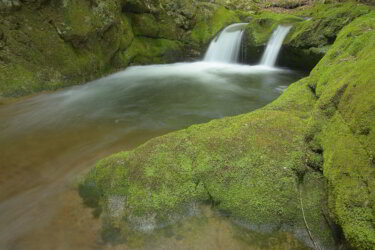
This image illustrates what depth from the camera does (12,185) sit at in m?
4.20

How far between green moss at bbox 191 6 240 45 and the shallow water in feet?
11.1

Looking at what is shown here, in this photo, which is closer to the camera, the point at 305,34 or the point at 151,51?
the point at 305,34

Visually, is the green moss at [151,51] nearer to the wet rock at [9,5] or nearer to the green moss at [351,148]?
the wet rock at [9,5]

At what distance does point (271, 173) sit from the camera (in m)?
3.23

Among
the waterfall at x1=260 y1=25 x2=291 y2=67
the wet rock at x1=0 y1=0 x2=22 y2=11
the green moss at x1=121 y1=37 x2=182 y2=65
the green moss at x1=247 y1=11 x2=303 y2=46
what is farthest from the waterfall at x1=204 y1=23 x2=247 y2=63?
the wet rock at x1=0 y1=0 x2=22 y2=11

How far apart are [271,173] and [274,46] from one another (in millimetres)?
11162

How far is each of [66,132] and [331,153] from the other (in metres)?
5.77

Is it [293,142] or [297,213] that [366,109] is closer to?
[293,142]

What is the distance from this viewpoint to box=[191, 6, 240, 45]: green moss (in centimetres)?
1523

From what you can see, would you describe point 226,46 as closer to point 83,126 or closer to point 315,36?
point 315,36

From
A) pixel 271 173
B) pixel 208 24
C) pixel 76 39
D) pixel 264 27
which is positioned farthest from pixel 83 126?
pixel 208 24

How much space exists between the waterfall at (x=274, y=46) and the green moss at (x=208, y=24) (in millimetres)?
3809

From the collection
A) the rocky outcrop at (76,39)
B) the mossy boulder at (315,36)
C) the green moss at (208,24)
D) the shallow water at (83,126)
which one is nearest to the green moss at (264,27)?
the mossy boulder at (315,36)

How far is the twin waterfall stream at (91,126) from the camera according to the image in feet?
10.4
